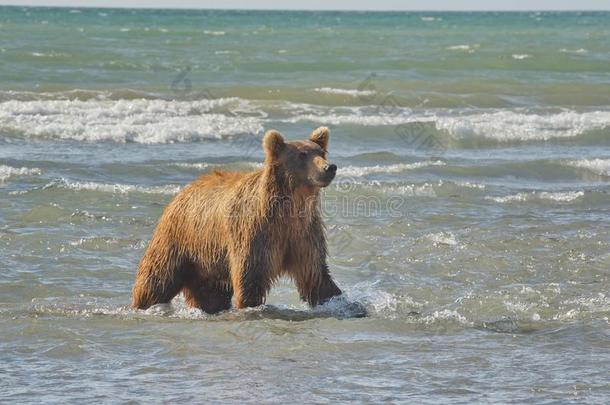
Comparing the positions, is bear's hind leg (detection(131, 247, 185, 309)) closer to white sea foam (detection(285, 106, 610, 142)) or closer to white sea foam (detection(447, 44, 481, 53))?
white sea foam (detection(285, 106, 610, 142))

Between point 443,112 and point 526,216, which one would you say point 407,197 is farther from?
point 443,112

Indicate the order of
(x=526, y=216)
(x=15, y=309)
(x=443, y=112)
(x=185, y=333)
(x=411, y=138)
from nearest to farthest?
(x=185, y=333), (x=15, y=309), (x=526, y=216), (x=411, y=138), (x=443, y=112)

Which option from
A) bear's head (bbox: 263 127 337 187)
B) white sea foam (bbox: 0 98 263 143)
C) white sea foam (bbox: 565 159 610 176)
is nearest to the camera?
bear's head (bbox: 263 127 337 187)

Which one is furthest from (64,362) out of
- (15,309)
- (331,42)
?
(331,42)

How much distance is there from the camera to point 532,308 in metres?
8.35

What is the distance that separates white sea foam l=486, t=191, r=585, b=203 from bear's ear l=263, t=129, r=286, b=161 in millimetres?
5652

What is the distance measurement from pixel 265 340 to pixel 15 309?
1.92 meters

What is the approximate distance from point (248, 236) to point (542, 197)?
6057mm

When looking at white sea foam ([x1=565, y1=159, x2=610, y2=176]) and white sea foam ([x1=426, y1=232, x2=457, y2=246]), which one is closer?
white sea foam ([x1=426, y1=232, x2=457, y2=246])

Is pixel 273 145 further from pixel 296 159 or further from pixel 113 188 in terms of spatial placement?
pixel 113 188

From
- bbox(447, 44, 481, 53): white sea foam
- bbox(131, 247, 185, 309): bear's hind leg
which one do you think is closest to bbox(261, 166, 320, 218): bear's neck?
bbox(131, 247, 185, 309): bear's hind leg

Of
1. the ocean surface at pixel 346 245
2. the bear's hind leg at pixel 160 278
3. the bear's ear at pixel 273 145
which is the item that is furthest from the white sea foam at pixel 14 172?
the bear's ear at pixel 273 145

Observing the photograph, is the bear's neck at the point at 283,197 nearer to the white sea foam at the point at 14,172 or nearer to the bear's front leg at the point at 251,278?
the bear's front leg at the point at 251,278

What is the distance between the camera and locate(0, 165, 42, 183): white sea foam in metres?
13.8
